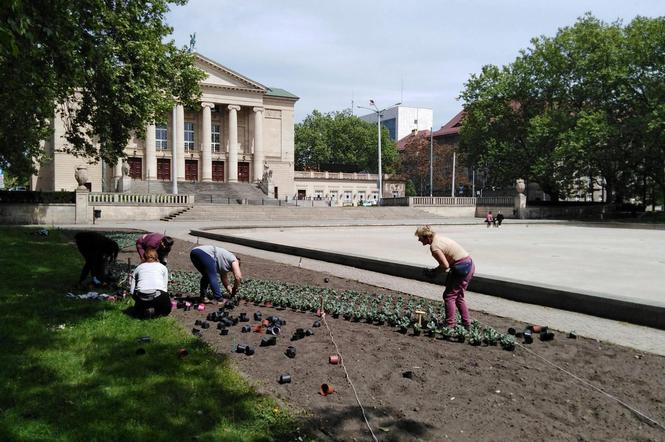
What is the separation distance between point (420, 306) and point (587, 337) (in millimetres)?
2606

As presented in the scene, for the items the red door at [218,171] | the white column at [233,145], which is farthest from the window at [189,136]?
the white column at [233,145]

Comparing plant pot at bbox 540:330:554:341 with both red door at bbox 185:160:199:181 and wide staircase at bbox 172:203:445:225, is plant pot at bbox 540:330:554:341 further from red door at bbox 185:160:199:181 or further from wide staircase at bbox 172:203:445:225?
red door at bbox 185:160:199:181

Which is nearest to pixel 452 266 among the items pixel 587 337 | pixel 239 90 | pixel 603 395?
pixel 587 337

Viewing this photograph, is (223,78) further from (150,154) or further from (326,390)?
(326,390)

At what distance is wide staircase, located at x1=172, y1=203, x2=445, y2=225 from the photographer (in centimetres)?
4131

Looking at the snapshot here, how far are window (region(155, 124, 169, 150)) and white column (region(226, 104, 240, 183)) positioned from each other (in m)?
8.28

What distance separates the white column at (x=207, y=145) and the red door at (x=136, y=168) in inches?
301

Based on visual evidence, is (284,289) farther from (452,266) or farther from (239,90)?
(239,90)

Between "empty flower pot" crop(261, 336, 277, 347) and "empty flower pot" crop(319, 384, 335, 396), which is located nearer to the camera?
"empty flower pot" crop(319, 384, 335, 396)

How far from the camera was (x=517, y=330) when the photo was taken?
23.8 ft

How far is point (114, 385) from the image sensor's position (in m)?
4.77

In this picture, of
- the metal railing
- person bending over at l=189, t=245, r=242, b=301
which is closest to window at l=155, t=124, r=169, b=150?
the metal railing

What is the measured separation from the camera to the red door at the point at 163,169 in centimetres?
6581

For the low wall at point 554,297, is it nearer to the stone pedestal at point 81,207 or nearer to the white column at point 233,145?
the stone pedestal at point 81,207
